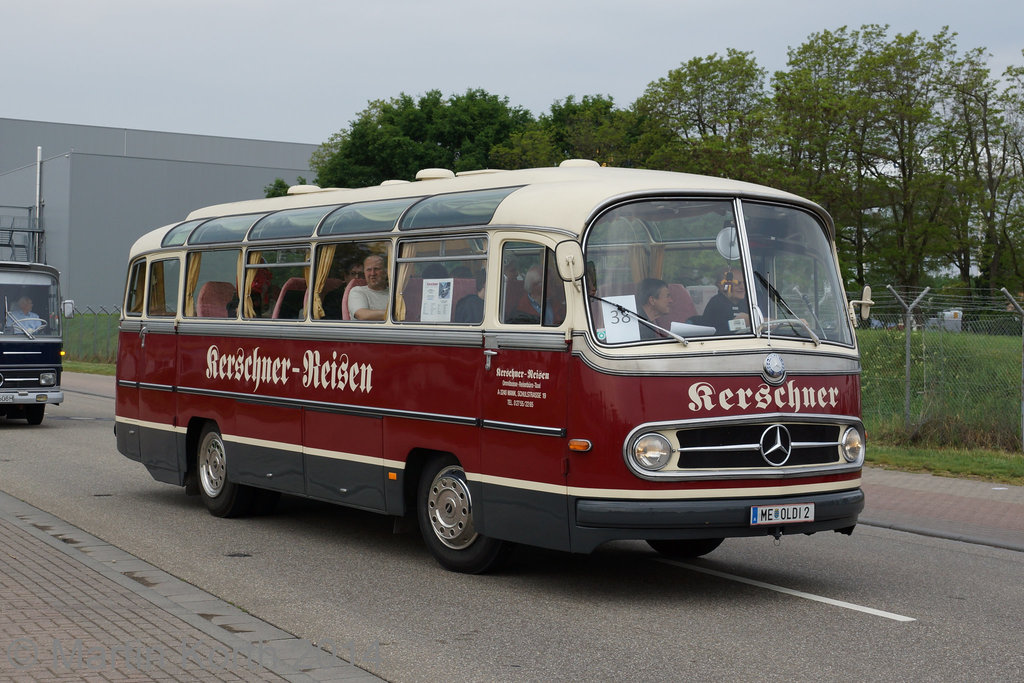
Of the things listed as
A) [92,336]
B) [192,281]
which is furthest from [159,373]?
[92,336]

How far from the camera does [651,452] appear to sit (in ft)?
25.0

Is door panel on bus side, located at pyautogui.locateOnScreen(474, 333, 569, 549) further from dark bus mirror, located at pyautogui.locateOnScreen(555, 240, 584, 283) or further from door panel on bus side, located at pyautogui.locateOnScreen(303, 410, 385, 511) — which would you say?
door panel on bus side, located at pyautogui.locateOnScreen(303, 410, 385, 511)

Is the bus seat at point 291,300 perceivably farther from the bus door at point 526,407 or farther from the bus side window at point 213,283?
the bus door at point 526,407

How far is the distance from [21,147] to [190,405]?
276 ft

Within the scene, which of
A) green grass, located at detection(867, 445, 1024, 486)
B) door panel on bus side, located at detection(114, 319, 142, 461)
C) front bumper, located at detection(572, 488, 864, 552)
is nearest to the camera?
front bumper, located at detection(572, 488, 864, 552)

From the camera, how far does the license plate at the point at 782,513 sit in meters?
7.77

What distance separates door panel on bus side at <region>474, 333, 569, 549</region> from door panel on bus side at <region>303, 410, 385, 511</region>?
1.34 metres

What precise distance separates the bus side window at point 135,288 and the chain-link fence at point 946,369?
8905 mm

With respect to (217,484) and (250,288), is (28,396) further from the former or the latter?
(250,288)

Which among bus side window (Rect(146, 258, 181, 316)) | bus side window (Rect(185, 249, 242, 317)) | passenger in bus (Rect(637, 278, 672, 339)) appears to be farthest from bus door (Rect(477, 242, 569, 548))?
bus side window (Rect(146, 258, 181, 316))

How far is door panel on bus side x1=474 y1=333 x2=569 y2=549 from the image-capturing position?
25.9 feet

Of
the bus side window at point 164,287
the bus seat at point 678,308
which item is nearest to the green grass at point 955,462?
the bus seat at point 678,308

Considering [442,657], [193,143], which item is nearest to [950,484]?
[442,657]

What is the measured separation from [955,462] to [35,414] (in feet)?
49.1
